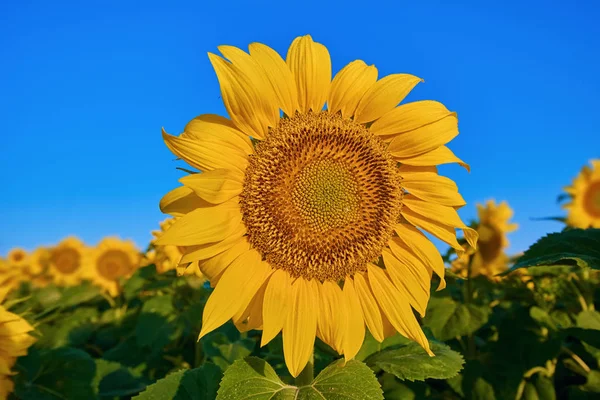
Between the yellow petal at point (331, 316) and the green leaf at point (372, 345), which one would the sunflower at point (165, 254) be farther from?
the yellow petal at point (331, 316)

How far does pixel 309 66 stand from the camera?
7.40ft

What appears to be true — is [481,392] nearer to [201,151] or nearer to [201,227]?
[201,227]

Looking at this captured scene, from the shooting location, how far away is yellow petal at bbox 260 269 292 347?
222 cm

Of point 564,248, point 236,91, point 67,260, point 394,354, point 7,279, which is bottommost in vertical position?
point 394,354

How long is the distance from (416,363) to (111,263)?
6808mm

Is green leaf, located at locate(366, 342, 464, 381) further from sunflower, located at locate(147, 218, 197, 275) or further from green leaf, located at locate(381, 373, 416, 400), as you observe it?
sunflower, located at locate(147, 218, 197, 275)

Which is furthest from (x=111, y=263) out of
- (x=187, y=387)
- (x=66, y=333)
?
(x=187, y=387)

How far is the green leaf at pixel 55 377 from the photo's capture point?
3273 mm

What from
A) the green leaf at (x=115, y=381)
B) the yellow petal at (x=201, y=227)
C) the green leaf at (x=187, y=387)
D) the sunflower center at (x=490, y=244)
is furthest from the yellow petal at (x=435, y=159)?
the sunflower center at (x=490, y=244)

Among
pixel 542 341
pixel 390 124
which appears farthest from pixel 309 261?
pixel 542 341

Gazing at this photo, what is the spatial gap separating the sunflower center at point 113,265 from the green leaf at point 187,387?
5715mm

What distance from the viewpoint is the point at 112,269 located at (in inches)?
Result: 321

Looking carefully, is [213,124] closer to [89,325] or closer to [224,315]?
[224,315]

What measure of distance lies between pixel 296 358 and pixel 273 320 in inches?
6.9
